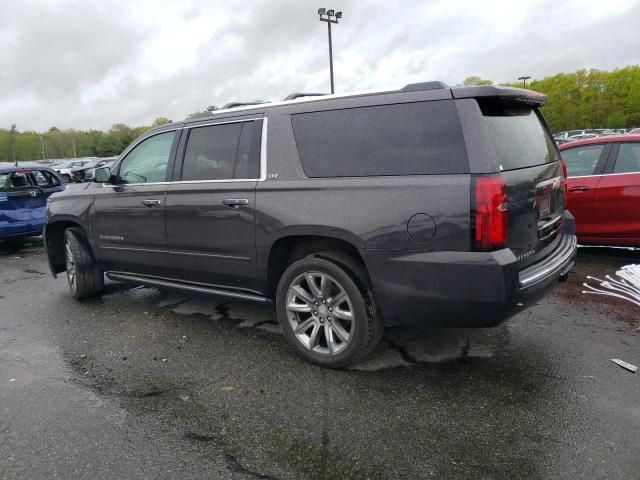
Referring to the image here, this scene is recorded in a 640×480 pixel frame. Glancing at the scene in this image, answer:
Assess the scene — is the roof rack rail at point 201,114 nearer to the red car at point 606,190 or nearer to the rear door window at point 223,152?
the rear door window at point 223,152

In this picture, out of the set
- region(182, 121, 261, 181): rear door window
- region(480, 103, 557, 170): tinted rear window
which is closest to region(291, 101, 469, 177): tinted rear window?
region(480, 103, 557, 170): tinted rear window

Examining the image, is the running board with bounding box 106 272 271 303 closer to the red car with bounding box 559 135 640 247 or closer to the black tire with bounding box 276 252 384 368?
the black tire with bounding box 276 252 384 368

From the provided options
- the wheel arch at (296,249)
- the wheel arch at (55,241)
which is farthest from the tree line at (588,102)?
the wheel arch at (296,249)

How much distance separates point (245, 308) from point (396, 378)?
2.05 m

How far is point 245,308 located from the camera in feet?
16.3

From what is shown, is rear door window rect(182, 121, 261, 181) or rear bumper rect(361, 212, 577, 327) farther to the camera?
rear door window rect(182, 121, 261, 181)

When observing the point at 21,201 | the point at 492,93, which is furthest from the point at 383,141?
the point at 21,201

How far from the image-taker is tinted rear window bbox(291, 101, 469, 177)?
9.70 feet

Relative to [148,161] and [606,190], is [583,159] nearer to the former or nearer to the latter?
[606,190]

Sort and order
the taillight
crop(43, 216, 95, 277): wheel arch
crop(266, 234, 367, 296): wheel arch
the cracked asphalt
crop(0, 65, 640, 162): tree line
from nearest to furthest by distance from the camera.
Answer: the cracked asphalt < the taillight < crop(266, 234, 367, 296): wheel arch < crop(43, 216, 95, 277): wheel arch < crop(0, 65, 640, 162): tree line

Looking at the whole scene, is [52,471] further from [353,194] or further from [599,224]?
[599,224]

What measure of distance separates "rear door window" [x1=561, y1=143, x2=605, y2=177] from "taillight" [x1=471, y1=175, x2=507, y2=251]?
4.01 metres

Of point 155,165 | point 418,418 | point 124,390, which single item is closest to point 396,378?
point 418,418

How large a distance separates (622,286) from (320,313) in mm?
3424
